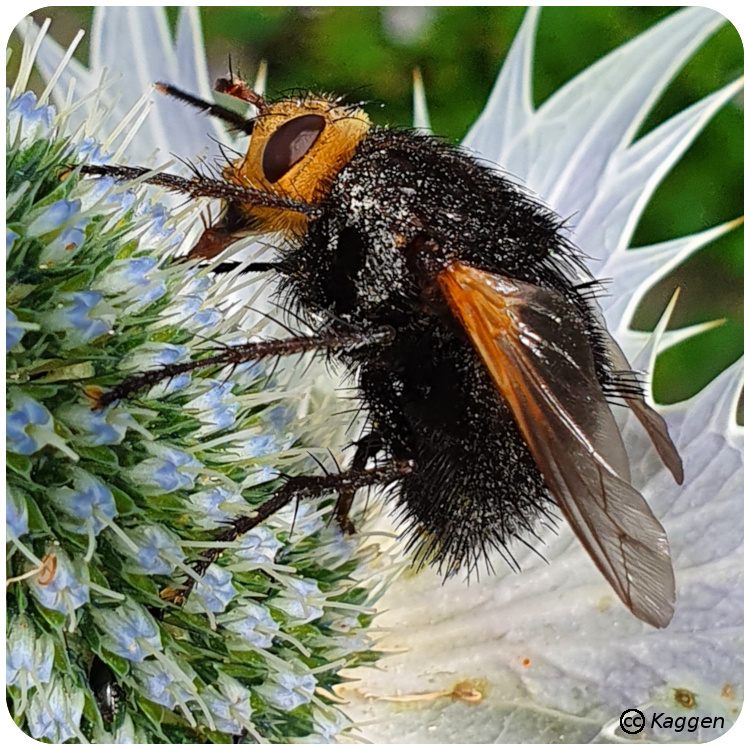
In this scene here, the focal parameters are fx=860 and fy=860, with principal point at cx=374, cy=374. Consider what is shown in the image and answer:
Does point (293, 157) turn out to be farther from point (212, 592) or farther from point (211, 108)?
point (212, 592)

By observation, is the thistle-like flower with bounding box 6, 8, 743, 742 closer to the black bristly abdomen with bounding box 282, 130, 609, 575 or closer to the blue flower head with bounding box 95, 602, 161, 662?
the blue flower head with bounding box 95, 602, 161, 662

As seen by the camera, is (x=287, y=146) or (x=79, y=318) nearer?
(x=79, y=318)

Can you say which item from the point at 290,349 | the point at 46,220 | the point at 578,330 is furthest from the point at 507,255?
the point at 46,220

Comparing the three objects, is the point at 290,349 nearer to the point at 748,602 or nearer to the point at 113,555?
the point at 113,555

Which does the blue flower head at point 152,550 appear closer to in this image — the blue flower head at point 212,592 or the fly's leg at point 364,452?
the blue flower head at point 212,592

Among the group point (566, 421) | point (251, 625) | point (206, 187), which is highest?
point (206, 187)

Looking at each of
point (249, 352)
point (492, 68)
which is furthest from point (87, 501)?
point (492, 68)
